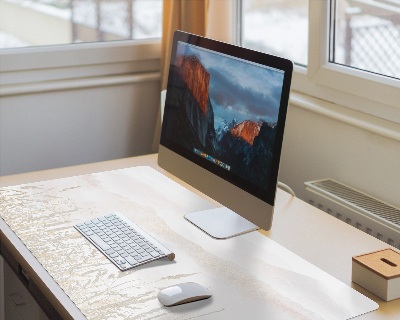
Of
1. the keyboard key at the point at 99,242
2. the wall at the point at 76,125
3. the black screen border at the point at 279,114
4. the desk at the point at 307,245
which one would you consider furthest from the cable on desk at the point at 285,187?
the wall at the point at 76,125

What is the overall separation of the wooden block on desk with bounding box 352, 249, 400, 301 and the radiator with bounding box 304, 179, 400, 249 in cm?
37

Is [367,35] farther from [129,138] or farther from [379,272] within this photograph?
[129,138]

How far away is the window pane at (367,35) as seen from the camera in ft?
7.38

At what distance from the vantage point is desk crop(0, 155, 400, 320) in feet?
5.28

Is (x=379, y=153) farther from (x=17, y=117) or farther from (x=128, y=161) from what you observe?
(x=17, y=117)

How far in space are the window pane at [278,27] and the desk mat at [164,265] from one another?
30.2 inches

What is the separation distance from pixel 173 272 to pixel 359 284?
1.39ft

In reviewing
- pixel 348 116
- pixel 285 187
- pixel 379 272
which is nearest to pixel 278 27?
pixel 348 116

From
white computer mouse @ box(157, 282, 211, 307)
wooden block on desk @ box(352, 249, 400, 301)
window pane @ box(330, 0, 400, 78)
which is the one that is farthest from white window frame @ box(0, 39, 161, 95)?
wooden block on desk @ box(352, 249, 400, 301)

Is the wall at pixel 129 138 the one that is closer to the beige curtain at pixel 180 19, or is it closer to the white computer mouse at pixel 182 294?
the beige curtain at pixel 180 19

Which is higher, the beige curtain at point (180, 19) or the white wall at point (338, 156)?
the beige curtain at point (180, 19)

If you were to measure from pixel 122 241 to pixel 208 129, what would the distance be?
0.36 metres

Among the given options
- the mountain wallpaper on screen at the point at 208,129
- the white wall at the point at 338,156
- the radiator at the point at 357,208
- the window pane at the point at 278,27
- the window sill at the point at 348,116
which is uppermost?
the window pane at the point at 278,27

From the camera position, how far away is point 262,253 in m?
1.83
